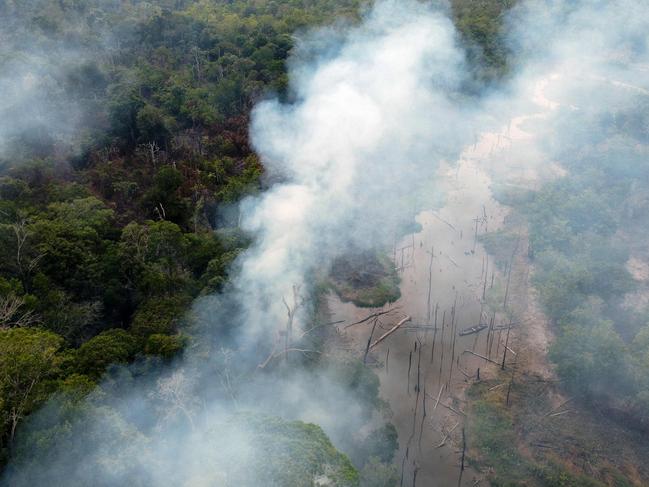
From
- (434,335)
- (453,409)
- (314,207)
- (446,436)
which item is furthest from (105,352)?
(434,335)

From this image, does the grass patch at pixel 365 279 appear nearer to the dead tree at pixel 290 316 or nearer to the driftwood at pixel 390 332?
the driftwood at pixel 390 332

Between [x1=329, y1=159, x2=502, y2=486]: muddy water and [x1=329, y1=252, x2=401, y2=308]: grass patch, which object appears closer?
[x1=329, y1=159, x2=502, y2=486]: muddy water

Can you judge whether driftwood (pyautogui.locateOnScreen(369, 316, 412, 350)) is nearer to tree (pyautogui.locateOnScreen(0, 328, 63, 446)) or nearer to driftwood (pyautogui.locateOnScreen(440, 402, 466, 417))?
driftwood (pyautogui.locateOnScreen(440, 402, 466, 417))

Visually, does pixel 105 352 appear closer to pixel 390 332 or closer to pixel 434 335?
pixel 390 332

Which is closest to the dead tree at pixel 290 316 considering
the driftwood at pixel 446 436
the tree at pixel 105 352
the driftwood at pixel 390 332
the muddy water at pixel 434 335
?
the muddy water at pixel 434 335

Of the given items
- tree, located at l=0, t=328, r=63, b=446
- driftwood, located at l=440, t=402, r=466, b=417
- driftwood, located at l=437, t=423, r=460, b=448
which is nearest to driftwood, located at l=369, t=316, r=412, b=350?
driftwood, located at l=440, t=402, r=466, b=417

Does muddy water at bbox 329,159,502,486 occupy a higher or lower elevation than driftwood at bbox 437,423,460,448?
higher
